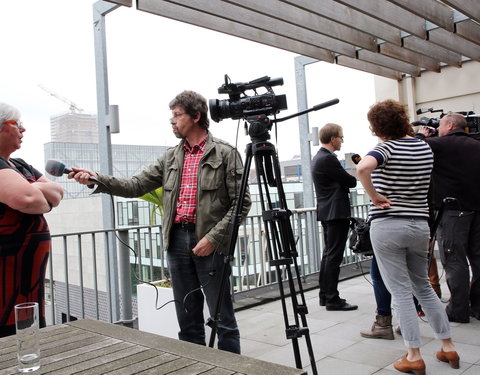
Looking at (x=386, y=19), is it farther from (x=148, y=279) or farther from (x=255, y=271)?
(x=148, y=279)

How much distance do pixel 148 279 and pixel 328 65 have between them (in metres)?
3.86

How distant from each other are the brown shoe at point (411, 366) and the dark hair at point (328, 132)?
6.45 ft

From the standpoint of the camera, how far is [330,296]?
3.94 meters

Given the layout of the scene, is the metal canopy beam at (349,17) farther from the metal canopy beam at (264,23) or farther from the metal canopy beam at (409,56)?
the metal canopy beam at (264,23)

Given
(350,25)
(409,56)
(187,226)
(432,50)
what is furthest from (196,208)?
(432,50)

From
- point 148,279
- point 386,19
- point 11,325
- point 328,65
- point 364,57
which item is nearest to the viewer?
point 11,325

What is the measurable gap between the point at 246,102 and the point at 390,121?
85 centimetres

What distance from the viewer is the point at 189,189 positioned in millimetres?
2334

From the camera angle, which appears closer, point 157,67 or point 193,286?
point 193,286

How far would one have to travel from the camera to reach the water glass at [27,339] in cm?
116

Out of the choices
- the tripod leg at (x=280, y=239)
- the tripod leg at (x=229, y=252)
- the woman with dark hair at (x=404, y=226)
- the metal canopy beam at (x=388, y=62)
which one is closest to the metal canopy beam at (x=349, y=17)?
the metal canopy beam at (x=388, y=62)

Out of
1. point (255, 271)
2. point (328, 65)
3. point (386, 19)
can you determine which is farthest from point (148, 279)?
point (328, 65)

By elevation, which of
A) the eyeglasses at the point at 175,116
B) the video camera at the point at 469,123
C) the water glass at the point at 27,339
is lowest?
the water glass at the point at 27,339

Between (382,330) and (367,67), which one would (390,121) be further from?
(367,67)
